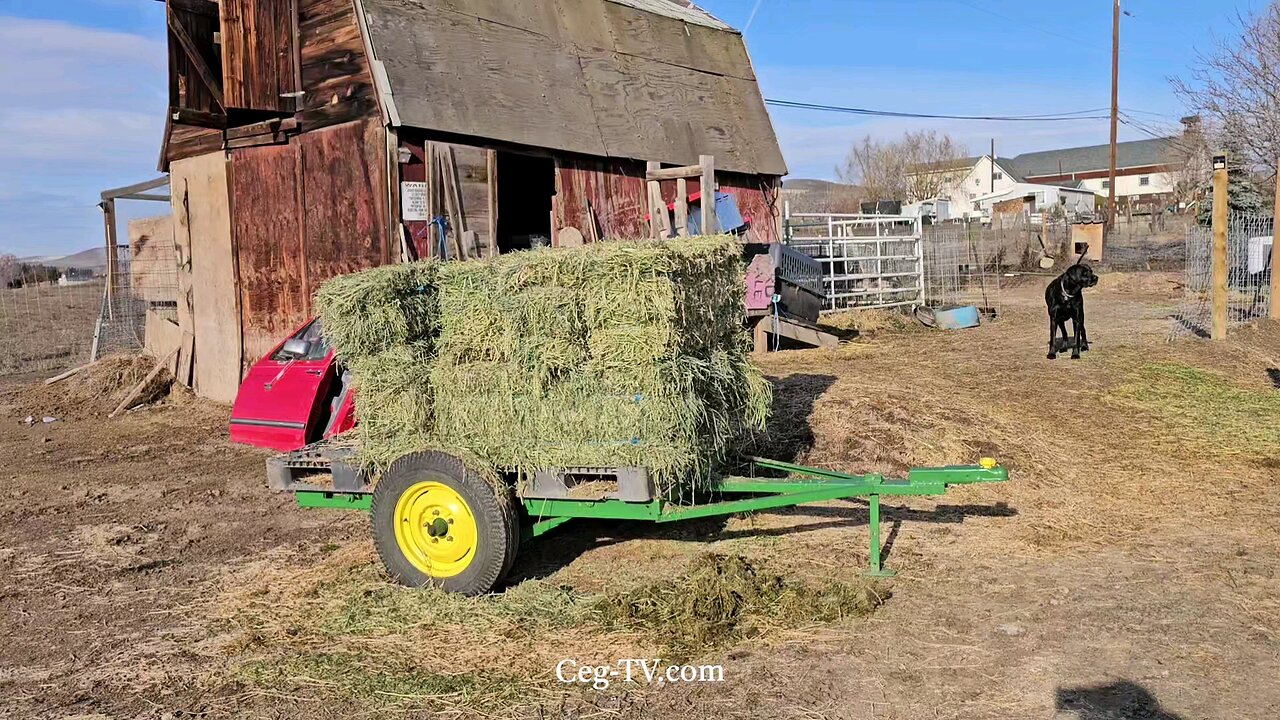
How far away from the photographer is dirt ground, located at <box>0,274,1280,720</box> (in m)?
3.81

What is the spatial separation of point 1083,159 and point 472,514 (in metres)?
103

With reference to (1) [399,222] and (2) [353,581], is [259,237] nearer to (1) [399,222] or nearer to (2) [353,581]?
(1) [399,222]

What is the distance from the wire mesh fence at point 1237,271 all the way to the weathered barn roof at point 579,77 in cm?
687

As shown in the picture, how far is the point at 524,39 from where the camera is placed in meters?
12.4

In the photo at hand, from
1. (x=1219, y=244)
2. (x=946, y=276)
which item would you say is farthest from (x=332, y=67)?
(x=946, y=276)

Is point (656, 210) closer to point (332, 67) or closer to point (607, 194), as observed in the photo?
point (607, 194)

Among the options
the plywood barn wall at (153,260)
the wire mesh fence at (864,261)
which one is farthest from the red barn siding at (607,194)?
the plywood barn wall at (153,260)

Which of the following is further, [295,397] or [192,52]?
[192,52]

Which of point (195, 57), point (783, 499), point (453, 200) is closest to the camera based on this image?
point (783, 499)

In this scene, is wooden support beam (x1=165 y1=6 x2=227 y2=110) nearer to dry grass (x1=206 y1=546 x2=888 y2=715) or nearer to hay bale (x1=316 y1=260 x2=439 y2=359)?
hay bale (x1=316 y1=260 x2=439 y2=359)

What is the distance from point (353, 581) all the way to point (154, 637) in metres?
1.04

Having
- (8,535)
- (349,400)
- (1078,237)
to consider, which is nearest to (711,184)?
(349,400)

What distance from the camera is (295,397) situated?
26.6ft

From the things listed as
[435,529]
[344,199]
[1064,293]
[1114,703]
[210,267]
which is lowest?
[1114,703]
